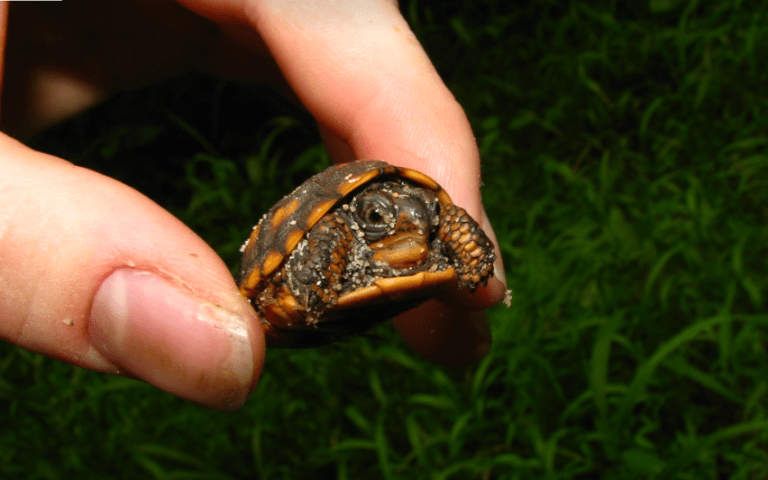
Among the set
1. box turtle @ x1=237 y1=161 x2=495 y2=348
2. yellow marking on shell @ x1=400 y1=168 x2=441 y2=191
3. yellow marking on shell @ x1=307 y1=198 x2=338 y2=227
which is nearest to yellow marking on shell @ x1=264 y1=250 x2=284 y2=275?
box turtle @ x1=237 y1=161 x2=495 y2=348

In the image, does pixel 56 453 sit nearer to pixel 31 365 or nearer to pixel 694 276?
pixel 31 365

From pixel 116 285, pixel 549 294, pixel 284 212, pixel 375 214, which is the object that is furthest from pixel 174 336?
pixel 549 294

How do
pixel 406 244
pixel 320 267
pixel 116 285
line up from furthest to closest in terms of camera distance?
1. pixel 406 244
2. pixel 320 267
3. pixel 116 285

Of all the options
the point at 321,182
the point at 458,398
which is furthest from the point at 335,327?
the point at 458,398

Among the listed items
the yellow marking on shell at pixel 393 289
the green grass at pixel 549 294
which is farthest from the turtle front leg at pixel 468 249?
the green grass at pixel 549 294

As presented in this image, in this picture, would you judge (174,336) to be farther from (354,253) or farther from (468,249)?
(468,249)

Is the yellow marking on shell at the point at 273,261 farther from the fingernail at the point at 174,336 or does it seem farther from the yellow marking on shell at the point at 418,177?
the yellow marking on shell at the point at 418,177
